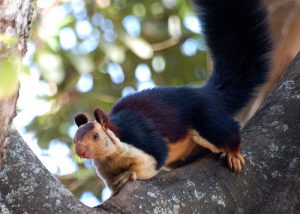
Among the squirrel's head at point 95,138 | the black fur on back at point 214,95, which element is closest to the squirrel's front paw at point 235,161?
the black fur on back at point 214,95

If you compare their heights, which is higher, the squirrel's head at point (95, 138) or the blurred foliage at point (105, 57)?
the squirrel's head at point (95, 138)

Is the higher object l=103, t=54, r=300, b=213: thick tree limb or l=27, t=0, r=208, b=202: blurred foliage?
l=103, t=54, r=300, b=213: thick tree limb

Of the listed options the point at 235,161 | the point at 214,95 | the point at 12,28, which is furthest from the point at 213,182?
the point at 12,28

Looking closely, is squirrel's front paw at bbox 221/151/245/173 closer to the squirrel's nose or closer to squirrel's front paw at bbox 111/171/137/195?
squirrel's front paw at bbox 111/171/137/195

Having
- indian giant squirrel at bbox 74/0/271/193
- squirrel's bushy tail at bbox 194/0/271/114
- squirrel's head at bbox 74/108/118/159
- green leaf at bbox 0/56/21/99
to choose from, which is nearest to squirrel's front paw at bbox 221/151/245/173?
indian giant squirrel at bbox 74/0/271/193

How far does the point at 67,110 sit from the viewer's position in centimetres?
567

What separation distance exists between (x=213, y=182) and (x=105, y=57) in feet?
9.93

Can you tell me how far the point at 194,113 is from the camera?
3488mm

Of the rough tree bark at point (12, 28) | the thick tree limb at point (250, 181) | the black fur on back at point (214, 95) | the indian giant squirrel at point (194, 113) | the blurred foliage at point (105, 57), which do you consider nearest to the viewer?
the rough tree bark at point (12, 28)

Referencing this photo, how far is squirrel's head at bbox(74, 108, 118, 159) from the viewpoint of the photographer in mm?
2980

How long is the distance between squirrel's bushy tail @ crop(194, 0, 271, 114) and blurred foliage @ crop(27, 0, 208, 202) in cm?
146

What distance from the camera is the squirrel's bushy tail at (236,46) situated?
3.60m

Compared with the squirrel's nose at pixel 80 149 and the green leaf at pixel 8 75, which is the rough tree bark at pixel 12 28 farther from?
the squirrel's nose at pixel 80 149

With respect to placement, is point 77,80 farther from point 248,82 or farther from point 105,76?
point 248,82
